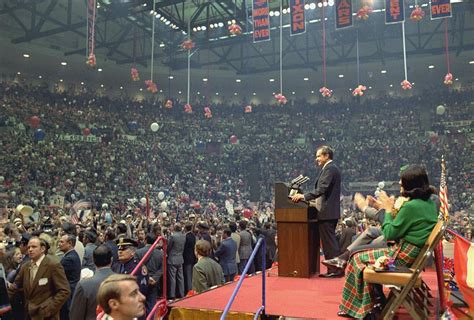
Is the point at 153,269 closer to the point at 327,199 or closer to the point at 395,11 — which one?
the point at 327,199

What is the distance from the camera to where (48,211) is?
50.8 feet

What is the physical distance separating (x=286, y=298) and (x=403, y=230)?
1426 mm

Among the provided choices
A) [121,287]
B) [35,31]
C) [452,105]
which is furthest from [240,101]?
[121,287]

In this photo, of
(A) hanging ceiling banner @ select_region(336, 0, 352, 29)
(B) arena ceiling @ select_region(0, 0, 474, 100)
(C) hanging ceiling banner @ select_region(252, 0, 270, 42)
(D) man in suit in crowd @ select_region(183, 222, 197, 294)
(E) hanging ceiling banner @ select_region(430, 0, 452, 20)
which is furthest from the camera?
(B) arena ceiling @ select_region(0, 0, 474, 100)

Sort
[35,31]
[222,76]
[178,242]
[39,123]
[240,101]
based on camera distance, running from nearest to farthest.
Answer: [178,242]
[35,31]
[39,123]
[222,76]
[240,101]

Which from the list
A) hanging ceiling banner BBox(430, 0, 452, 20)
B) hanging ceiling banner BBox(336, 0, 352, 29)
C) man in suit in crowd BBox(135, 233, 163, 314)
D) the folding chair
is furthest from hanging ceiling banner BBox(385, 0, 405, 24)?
the folding chair

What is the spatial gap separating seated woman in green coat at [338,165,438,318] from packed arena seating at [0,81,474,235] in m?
Result: 16.0

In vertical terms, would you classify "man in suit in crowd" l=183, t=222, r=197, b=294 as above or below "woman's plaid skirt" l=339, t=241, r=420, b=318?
below

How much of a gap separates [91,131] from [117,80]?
4.39 meters

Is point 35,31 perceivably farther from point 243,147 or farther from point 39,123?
point 243,147

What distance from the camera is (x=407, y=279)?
9.75 ft

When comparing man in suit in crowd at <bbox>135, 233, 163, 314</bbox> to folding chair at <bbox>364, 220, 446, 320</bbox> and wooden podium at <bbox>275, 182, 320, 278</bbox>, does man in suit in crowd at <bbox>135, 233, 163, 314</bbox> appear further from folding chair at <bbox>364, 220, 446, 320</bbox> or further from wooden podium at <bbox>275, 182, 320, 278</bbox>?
folding chair at <bbox>364, 220, 446, 320</bbox>

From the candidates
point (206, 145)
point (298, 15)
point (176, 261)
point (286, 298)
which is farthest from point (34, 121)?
point (286, 298)

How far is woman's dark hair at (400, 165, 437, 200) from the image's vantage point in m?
3.20
